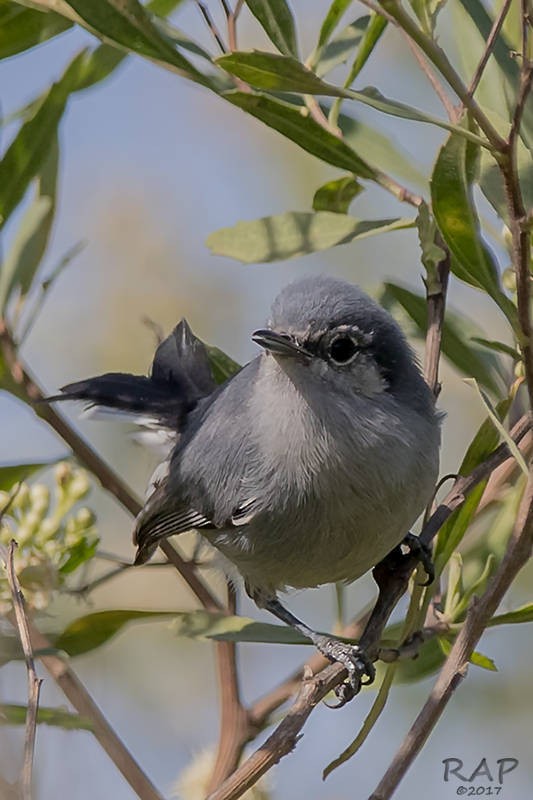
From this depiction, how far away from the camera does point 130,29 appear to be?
173 cm

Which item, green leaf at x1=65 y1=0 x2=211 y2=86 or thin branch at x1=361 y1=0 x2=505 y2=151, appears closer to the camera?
thin branch at x1=361 y1=0 x2=505 y2=151

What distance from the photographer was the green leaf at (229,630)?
198cm

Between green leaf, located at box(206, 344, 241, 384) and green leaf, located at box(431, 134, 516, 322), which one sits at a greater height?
green leaf, located at box(431, 134, 516, 322)

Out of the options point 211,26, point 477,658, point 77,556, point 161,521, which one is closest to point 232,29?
point 211,26

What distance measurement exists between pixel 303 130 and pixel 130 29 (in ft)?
0.97

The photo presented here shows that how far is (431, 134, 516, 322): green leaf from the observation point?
5.52ft

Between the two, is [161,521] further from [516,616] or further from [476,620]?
[476,620]

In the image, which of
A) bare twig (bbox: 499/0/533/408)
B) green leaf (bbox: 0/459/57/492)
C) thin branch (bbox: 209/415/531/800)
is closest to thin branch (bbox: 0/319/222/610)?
green leaf (bbox: 0/459/57/492)

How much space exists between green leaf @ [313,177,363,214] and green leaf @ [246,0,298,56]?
43cm

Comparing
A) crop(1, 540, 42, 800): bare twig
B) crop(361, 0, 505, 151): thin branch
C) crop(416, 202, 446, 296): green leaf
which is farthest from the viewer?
crop(416, 202, 446, 296): green leaf

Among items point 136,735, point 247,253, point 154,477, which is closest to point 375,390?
point 247,253

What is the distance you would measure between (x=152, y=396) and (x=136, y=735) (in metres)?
0.91

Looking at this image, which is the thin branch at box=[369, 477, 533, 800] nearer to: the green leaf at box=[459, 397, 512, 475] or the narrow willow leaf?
the narrow willow leaf

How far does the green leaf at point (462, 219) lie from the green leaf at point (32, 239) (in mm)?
807
